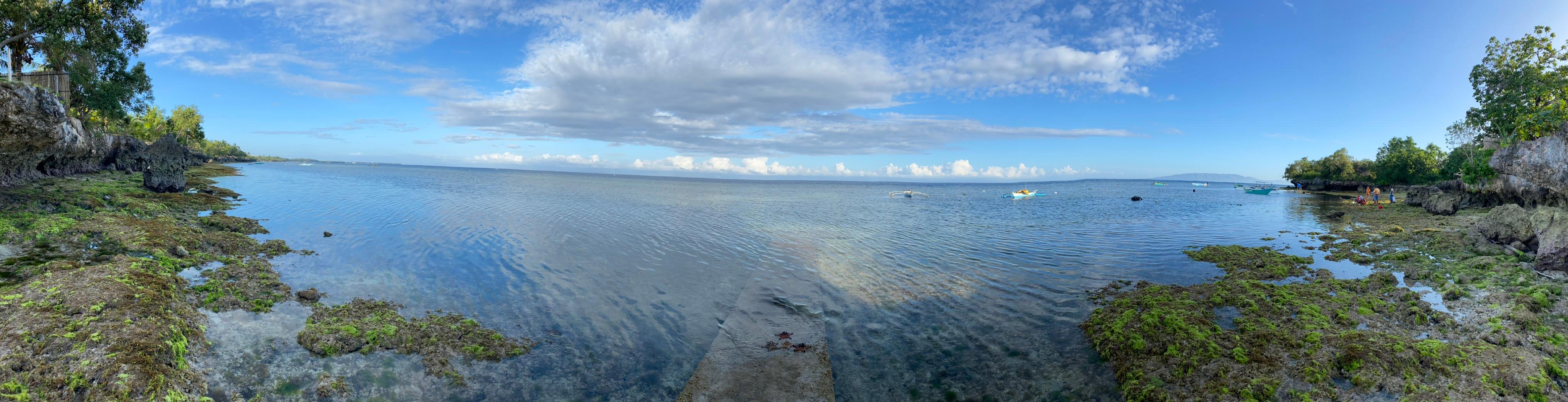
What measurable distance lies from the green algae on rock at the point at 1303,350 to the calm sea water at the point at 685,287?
100 centimetres

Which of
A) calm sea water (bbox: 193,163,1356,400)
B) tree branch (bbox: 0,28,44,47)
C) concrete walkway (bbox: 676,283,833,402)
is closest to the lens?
concrete walkway (bbox: 676,283,833,402)

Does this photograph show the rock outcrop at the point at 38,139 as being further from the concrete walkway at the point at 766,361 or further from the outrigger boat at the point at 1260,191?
the outrigger boat at the point at 1260,191

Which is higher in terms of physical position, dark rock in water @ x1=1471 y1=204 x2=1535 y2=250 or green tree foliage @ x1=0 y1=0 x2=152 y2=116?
green tree foliage @ x1=0 y1=0 x2=152 y2=116

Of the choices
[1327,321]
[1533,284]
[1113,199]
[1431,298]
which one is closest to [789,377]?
[1327,321]

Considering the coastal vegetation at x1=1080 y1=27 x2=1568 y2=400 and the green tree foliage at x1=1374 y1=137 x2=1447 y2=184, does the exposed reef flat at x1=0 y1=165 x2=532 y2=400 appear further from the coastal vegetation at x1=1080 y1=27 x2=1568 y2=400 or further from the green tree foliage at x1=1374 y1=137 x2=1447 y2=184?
the green tree foliage at x1=1374 y1=137 x2=1447 y2=184

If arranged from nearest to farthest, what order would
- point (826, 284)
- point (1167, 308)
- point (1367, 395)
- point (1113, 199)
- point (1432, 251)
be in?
1. point (1367, 395)
2. point (1167, 308)
3. point (826, 284)
4. point (1432, 251)
5. point (1113, 199)

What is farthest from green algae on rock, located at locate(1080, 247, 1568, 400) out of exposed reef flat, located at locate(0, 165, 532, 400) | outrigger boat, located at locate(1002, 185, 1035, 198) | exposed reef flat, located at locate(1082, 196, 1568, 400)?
outrigger boat, located at locate(1002, 185, 1035, 198)

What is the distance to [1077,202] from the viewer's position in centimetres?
7581

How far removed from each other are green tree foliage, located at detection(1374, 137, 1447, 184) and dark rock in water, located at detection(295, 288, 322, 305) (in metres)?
116

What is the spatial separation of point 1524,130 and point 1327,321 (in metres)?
18.3

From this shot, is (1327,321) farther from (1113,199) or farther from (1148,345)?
(1113,199)

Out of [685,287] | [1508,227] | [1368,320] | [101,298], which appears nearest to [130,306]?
[101,298]

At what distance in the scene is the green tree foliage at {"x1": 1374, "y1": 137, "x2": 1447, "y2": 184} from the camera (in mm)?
75625

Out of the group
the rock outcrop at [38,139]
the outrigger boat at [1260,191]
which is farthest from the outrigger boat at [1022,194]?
the rock outcrop at [38,139]
